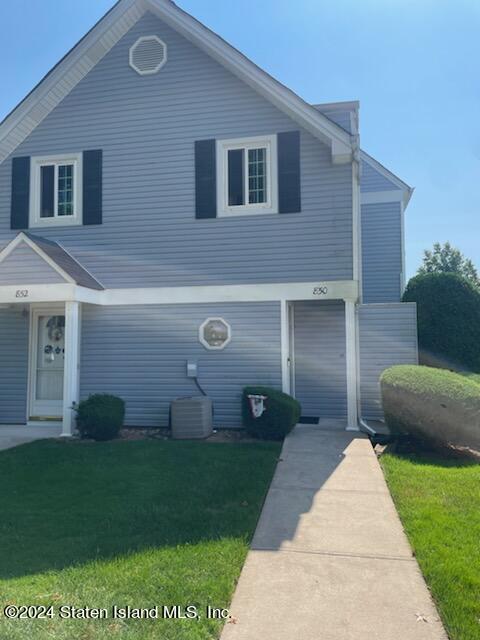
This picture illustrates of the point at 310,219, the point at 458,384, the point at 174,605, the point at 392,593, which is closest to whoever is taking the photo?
the point at 174,605

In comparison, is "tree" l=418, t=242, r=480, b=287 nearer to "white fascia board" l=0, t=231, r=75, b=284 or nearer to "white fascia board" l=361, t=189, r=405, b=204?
"white fascia board" l=361, t=189, r=405, b=204

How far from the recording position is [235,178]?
9164 millimetres

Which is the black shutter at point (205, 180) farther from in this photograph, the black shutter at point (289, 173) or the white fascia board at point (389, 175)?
the white fascia board at point (389, 175)

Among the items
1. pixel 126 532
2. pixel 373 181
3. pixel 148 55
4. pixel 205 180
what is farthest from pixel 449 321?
pixel 126 532

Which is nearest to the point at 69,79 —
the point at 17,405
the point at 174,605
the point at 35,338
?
the point at 35,338

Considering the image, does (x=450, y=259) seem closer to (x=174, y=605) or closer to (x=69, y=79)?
(x=69, y=79)

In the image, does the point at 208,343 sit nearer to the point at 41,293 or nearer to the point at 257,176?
the point at 41,293

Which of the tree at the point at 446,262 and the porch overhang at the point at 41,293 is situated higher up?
the tree at the point at 446,262

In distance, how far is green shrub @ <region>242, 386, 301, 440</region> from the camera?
7.72 metres

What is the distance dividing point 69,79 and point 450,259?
26.0m

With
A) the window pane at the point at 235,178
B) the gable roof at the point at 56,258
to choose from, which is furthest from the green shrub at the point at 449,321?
the gable roof at the point at 56,258

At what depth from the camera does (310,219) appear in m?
8.80

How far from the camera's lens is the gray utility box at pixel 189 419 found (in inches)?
318

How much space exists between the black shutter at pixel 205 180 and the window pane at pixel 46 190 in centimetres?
314
